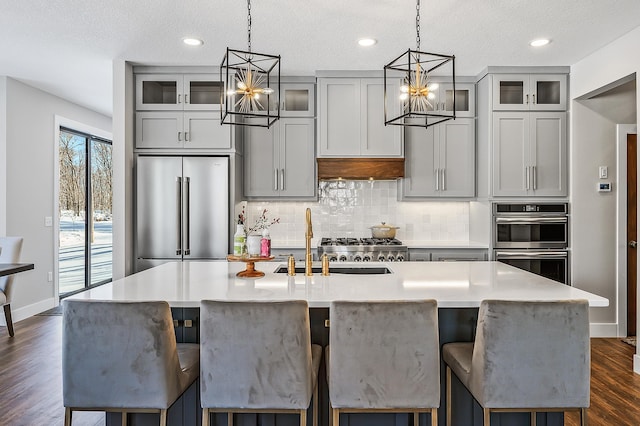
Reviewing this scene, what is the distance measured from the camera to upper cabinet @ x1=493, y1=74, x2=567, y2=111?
4.67 m

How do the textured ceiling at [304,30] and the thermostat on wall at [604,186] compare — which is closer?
the textured ceiling at [304,30]

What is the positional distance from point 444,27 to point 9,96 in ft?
15.2

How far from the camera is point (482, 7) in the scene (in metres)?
3.25

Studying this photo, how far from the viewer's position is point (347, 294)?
7.22 ft

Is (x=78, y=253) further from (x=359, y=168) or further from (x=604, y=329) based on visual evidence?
(x=604, y=329)

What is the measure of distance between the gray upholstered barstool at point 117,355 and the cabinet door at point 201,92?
10.4 ft

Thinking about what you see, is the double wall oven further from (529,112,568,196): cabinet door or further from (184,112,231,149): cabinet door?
(184,112,231,149): cabinet door

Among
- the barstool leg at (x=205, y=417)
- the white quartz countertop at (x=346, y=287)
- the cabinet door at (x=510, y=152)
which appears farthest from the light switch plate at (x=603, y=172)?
the barstool leg at (x=205, y=417)

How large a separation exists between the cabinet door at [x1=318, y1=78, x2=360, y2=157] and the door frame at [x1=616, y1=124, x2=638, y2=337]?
8.64 feet

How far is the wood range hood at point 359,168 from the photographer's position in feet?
15.9

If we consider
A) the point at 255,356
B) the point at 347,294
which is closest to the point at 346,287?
the point at 347,294

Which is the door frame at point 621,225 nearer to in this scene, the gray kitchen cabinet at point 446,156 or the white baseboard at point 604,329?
the white baseboard at point 604,329

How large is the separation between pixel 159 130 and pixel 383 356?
12.1 ft

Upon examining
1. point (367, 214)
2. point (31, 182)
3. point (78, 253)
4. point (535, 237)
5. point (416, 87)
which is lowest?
point (78, 253)
